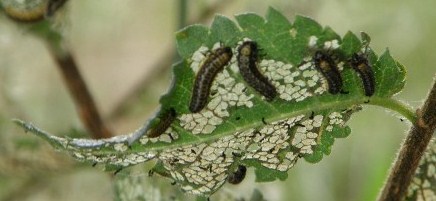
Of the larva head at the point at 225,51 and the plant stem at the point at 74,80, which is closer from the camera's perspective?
the larva head at the point at 225,51

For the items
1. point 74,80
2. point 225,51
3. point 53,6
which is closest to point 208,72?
point 225,51

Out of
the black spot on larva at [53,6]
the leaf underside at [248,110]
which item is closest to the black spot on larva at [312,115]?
the leaf underside at [248,110]

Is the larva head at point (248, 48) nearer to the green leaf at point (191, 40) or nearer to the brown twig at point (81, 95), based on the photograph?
the green leaf at point (191, 40)

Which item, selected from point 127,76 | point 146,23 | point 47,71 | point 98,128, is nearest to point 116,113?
point 98,128

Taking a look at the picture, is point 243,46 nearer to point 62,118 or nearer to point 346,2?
point 346,2

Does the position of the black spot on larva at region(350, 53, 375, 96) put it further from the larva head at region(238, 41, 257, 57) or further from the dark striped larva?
the dark striped larva

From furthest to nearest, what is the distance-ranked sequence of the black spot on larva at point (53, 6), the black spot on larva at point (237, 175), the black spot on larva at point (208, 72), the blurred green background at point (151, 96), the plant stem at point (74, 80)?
1. the blurred green background at point (151, 96)
2. the plant stem at point (74, 80)
3. the black spot on larva at point (53, 6)
4. the black spot on larva at point (237, 175)
5. the black spot on larva at point (208, 72)
